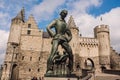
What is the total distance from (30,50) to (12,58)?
512cm

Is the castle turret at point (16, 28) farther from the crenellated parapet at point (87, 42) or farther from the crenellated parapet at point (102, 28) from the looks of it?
the crenellated parapet at point (102, 28)

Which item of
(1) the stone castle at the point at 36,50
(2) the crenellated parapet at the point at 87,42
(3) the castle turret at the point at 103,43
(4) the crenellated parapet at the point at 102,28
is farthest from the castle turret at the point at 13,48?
(3) the castle turret at the point at 103,43

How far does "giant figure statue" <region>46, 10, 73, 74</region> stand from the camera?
7879 millimetres

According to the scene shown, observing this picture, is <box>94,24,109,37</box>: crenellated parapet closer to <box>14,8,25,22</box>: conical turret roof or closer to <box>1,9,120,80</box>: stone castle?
<box>1,9,120,80</box>: stone castle

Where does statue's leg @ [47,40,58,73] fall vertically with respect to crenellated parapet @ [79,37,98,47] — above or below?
below

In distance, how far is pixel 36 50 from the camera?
4188 centimetres

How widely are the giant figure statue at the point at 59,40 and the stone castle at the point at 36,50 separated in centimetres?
3031

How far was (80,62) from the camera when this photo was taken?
43.9m

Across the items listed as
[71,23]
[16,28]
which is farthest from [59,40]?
[71,23]

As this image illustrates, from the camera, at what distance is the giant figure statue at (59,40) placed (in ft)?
25.8

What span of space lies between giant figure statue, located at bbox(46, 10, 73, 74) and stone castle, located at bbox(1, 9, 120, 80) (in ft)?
99.4

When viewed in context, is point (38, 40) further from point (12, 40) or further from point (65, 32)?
point (65, 32)

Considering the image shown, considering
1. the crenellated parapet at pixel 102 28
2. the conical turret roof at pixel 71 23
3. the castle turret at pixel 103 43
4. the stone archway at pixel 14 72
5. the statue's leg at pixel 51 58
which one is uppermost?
the conical turret roof at pixel 71 23

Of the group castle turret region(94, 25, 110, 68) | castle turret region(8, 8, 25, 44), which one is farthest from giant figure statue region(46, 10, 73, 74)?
castle turret region(94, 25, 110, 68)
